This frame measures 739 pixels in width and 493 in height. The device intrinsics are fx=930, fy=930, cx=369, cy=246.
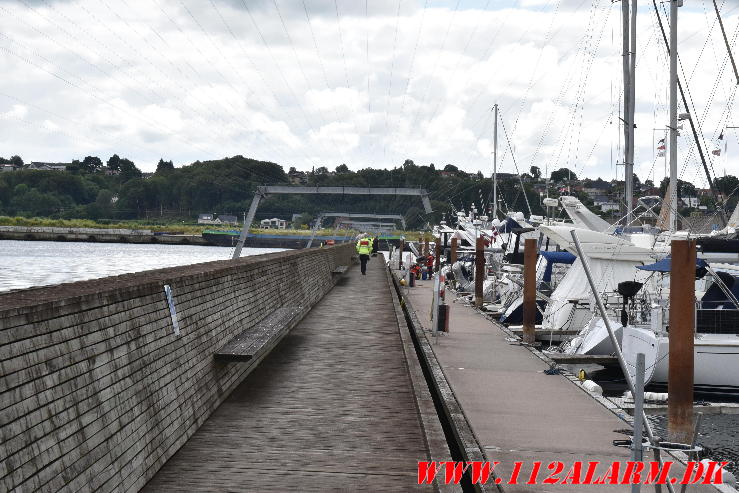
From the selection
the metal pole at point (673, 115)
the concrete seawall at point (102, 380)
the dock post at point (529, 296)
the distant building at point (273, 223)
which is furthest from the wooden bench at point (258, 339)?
the distant building at point (273, 223)

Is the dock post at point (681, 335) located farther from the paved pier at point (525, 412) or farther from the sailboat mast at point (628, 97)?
the sailboat mast at point (628, 97)

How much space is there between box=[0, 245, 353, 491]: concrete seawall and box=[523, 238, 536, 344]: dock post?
1163cm

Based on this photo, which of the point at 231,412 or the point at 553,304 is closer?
the point at 231,412

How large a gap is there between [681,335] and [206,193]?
9882cm

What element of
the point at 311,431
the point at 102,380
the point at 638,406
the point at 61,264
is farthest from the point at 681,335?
the point at 61,264

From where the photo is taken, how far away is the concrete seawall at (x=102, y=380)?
16.7 feet

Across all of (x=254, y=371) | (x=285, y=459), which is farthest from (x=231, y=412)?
(x=254, y=371)

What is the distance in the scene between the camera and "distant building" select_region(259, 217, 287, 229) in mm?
145950

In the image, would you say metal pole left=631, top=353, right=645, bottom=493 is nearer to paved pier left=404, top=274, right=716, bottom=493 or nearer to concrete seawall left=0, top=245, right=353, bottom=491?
paved pier left=404, top=274, right=716, bottom=493

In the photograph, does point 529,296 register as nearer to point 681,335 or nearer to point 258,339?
point 681,335

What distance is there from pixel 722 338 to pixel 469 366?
18.4 ft

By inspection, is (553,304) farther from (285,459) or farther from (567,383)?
(285,459)

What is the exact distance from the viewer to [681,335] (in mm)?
11961

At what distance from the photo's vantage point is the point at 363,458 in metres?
8.52
